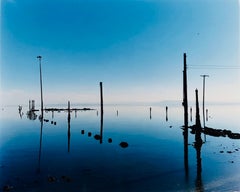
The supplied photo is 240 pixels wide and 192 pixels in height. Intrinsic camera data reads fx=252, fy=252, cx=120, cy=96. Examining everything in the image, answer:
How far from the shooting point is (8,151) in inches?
1168

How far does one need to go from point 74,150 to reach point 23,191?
14.7 metres

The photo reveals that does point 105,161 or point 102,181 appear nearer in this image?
point 102,181

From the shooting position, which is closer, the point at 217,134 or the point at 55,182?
the point at 55,182

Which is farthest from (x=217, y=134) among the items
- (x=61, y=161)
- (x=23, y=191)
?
(x=23, y=191)

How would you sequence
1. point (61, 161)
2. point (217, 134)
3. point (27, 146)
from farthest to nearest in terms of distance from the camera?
point (217, 134)
point (27, 146)
point (61, 161)

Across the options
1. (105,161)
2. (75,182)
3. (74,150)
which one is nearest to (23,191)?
(75,182)

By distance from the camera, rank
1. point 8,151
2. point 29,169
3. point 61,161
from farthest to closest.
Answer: point 8,151, point 61,161, point 29,169

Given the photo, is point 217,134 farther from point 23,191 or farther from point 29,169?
point 23,191

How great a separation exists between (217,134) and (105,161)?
24900 mm

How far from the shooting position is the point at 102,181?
711 inches

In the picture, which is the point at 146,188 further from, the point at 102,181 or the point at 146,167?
the point at 146,167

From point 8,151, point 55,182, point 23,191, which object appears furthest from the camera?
point 8,151

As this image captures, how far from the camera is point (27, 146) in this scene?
33.4 metres

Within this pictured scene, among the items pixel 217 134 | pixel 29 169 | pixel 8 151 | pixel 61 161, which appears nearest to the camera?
pixel 29 169
